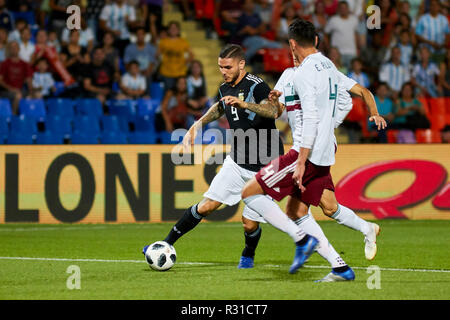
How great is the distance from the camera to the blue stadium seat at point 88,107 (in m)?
16.4

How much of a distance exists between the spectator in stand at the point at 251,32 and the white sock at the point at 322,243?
1133 cm

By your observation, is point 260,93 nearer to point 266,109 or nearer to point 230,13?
point 266,109

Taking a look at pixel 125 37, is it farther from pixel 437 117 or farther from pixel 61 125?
pixel 437 117

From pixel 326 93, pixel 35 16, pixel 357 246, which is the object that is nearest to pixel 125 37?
pixel 35 16

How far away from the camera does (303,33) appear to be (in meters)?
7.39

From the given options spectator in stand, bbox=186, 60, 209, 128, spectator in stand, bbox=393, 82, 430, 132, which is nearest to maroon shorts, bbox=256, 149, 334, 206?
spectator in stand, bbox=186, 60, 209, 128

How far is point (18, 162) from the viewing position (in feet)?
47.1

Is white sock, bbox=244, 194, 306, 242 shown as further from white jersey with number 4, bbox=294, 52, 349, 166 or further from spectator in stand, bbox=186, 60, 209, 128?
spectator in stand, bbox=186, 60, 209, 128

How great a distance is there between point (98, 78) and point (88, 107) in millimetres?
764

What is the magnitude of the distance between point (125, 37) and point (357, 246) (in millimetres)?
8753

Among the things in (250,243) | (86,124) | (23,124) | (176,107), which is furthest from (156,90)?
(250,243)

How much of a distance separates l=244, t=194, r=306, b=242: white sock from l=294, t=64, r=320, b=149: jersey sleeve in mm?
668

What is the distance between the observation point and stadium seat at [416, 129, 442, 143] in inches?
640

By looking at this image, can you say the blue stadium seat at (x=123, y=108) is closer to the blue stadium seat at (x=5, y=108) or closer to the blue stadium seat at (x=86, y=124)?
the blue stadium seat at (x=86, y=124)
